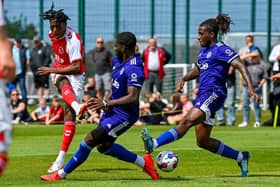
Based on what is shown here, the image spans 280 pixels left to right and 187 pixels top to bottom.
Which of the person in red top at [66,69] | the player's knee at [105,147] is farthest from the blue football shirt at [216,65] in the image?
the person in red top at [66,69]

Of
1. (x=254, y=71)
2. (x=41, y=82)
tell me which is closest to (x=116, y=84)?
(x=254, y=71)

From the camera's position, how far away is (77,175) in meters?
13.1

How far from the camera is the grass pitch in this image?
477 inches

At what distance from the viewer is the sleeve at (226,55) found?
12.8 meters

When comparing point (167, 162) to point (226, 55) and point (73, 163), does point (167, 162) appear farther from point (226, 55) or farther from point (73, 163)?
point (226, 55)

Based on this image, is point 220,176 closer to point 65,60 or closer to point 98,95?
point 65,60

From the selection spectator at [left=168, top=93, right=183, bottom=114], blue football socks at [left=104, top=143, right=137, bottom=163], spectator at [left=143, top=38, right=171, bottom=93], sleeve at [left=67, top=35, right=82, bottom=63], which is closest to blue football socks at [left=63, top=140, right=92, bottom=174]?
blue football socks at [left=104, top=143, right=137, bottom=163]

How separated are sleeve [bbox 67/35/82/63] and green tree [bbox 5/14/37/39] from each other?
1643 cm

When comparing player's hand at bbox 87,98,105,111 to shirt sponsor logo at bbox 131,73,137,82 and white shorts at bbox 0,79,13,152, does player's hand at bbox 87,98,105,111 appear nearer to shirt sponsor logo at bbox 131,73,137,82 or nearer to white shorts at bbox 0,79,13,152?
shirt sponsor logo at bbox 131,73,137,82

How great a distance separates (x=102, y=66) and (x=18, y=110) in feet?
8.76

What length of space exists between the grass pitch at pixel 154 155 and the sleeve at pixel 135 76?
1200 mm

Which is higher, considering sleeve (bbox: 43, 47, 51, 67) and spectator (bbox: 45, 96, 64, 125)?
sleeve (bbox: 43, 47, 51, 67)

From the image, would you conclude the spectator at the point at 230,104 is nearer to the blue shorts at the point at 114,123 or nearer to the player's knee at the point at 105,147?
the player's knee at the point at 105,147

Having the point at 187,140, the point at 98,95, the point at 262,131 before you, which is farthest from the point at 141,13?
the point at 187,140
